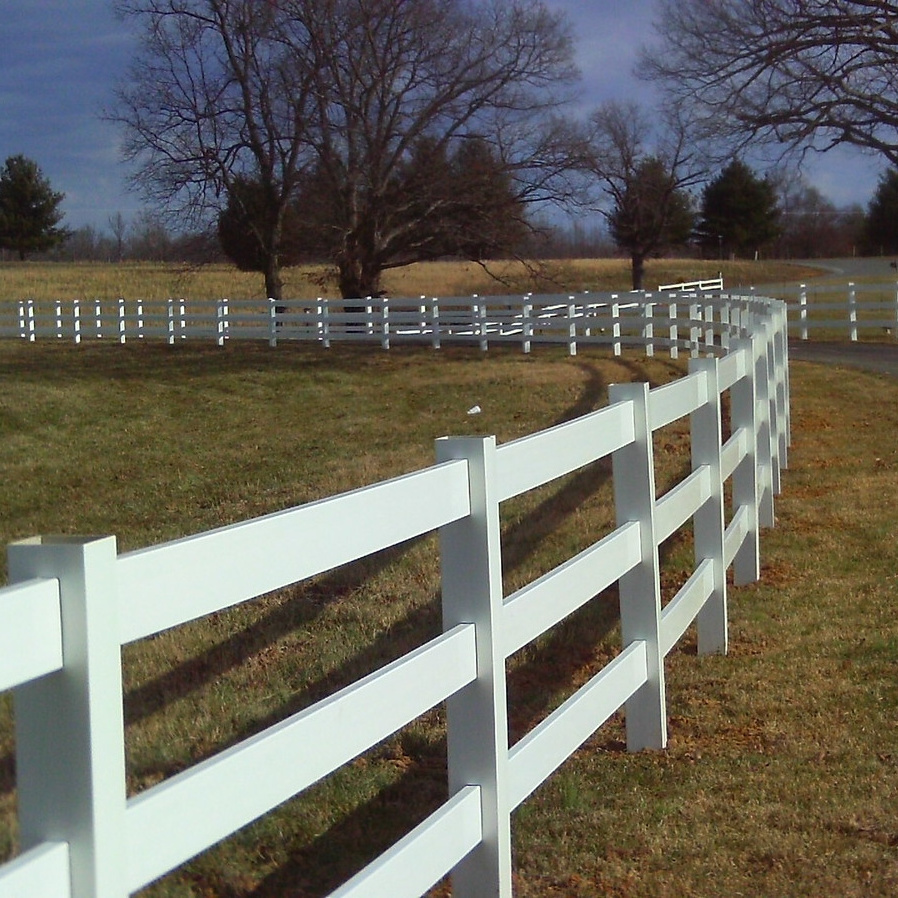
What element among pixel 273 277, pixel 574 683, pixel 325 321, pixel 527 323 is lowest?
pixel 574 683

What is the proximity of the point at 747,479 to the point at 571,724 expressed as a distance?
3930mm

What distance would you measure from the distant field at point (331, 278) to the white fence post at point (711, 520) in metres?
32.8

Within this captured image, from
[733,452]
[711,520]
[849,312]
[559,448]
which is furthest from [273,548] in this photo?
[849,312]

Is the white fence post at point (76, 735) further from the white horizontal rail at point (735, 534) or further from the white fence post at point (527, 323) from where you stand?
the white fence post at point (527, 323)

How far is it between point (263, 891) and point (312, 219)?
3697 cm

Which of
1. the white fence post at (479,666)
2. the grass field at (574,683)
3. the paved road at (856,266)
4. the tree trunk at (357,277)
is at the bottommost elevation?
the grass field at (574,683)

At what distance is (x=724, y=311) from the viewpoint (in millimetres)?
19156

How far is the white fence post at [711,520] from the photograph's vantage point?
21.5 ft

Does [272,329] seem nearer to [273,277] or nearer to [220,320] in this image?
[220,320]

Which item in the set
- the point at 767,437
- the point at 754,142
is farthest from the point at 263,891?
the point at 754,142

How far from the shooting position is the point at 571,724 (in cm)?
434

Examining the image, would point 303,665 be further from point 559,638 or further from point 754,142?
point 754,142

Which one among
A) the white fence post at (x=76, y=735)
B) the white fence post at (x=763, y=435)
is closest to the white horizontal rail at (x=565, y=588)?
the white fence post at (x=76, y=735)

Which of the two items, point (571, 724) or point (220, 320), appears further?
point (220, 320)
